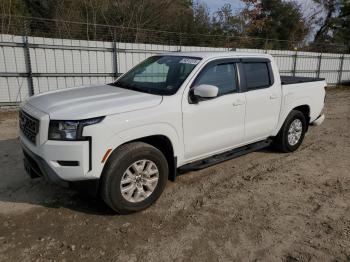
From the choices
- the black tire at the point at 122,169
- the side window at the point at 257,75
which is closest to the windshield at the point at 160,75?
the black tire at the point at 122,169

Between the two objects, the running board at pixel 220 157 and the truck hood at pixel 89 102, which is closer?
the truck hood at pixel 89 102

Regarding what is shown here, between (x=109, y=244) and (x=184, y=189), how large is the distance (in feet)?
4.85

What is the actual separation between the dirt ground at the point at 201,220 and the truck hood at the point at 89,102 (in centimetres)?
122

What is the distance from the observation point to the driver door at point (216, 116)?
3.96 m

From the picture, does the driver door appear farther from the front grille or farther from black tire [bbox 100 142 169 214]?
the front grille

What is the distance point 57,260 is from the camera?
289 cm

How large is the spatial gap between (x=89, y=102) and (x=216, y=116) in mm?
1655

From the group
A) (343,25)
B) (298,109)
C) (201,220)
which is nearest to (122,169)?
(201,220)

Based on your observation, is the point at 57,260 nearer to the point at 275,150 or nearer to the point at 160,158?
the point at 160,158

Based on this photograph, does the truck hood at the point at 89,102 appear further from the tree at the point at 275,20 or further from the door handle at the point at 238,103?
the tree at the point at 275,20

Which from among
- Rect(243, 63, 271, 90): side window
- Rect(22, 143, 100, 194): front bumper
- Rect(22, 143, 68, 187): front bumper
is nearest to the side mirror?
Rect(243, 63, 271, 90): side window

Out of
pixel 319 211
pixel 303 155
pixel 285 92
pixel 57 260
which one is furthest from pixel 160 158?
pixel 303 155

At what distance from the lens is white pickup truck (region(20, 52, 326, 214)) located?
320 cm

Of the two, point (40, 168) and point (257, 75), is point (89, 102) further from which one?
point (257, 75)
